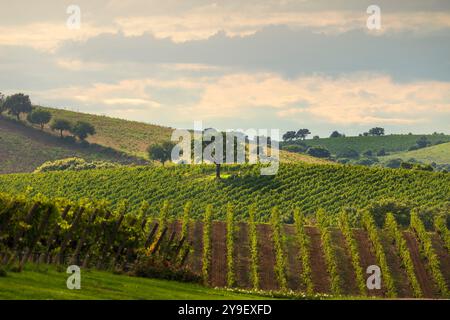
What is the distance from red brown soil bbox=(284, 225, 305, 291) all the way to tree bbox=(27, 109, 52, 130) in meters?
115

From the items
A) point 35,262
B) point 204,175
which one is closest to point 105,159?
point 204,175

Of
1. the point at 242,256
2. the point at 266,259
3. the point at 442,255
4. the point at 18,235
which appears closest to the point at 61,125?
the point at 242,256

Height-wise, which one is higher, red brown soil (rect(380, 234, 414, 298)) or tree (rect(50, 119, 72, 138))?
tree (rect(50, 119, 72, 138))

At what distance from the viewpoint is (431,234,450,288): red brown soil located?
63812 mm

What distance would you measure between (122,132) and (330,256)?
125 m

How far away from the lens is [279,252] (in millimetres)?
65500

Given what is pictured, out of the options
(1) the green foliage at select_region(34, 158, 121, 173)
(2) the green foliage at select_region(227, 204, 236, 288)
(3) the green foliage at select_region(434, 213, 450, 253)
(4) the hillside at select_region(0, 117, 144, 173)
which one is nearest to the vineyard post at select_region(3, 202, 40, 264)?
(2) the green foliage at select_region(227, 204, 236, 288)

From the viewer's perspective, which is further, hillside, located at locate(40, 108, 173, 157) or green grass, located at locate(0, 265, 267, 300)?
hillside, located at locate(40, 108, 173, 157)

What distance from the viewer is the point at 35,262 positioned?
3575 centimetres

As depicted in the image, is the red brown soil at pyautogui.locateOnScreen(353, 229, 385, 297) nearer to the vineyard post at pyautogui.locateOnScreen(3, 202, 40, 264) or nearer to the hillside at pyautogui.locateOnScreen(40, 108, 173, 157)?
the vineyard post at pyautogui.locateOnScreen(3, 202, 40, 264)

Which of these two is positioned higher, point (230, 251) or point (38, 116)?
point (38, 116)

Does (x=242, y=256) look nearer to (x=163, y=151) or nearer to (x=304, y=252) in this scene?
(x=304, y=252)
